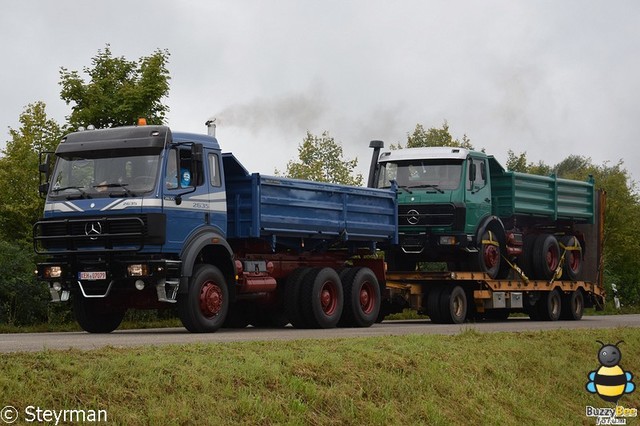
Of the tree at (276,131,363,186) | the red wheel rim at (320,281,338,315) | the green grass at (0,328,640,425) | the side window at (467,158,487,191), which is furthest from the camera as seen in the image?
the tree at (276,131,363,186)

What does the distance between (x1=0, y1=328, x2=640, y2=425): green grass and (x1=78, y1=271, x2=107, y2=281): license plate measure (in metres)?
4.97

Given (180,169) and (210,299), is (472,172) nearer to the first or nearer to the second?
(210,299)

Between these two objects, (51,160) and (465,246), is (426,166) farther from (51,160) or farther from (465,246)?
(51,160)

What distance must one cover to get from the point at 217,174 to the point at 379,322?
851 centimetres

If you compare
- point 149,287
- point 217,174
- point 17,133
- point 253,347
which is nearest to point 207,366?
point 253,347

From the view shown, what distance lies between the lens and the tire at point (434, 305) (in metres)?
25.0

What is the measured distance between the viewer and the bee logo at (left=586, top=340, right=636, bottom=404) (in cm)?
1482

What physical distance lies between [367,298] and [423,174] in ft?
11.9

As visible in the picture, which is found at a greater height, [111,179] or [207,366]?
[111,179]

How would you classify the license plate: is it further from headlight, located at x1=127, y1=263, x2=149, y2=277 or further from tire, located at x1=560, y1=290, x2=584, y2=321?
tire, located at x1=560, y1=290, x2=584, y2=321

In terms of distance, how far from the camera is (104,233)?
1808 cm

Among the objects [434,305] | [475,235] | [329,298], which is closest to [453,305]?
[434,305]

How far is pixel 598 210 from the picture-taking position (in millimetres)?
30656

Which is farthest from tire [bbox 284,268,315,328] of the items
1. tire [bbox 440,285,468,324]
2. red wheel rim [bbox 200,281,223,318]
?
tire [bbox 440,285,468,324]
